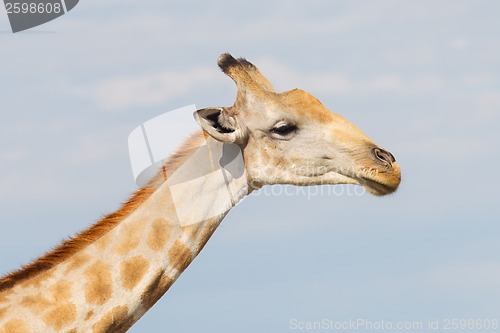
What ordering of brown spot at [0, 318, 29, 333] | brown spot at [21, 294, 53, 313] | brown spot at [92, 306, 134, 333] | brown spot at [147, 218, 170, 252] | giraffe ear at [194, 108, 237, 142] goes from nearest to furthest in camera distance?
1. brown spot at [0, 318, 29, 333]
2. brown spot at [21, 294, 53, 313]
3. brown spot at [92, 306, 134, 333]
4. brown spot at [147, 218, 170, 252]
5. giraffe ear at [194, 108, 237, 142]

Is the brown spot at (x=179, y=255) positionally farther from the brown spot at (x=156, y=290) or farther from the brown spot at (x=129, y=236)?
the brown spot at (x=129, y=236)

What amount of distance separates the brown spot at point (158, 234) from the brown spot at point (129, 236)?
174mm

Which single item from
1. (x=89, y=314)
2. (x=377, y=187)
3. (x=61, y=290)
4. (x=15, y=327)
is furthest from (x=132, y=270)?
(x=377, y=187)

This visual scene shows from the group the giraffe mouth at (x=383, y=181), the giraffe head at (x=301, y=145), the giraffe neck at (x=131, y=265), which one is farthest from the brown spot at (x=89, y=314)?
the giraffe mouth at (x=383, y=181)

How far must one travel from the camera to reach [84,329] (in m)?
10.9

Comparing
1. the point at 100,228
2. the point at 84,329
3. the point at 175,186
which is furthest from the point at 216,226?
the point at 84,329

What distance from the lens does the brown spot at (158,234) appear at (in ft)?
36.9

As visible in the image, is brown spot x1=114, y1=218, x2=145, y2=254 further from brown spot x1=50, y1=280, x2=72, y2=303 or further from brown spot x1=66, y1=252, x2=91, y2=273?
brown spot x1=50, y1=280, x2=72, y2=303

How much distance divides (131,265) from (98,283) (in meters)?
0.55

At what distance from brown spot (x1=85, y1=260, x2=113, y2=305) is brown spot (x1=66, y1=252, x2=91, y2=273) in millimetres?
145

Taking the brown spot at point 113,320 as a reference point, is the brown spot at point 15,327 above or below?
above

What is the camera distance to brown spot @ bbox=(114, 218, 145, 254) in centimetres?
1118

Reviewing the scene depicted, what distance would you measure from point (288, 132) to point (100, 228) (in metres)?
3.37

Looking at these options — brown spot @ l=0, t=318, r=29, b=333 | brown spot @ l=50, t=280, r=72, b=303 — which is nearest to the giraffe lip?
brown spot @ l=50, t=280, r=72, b=303
